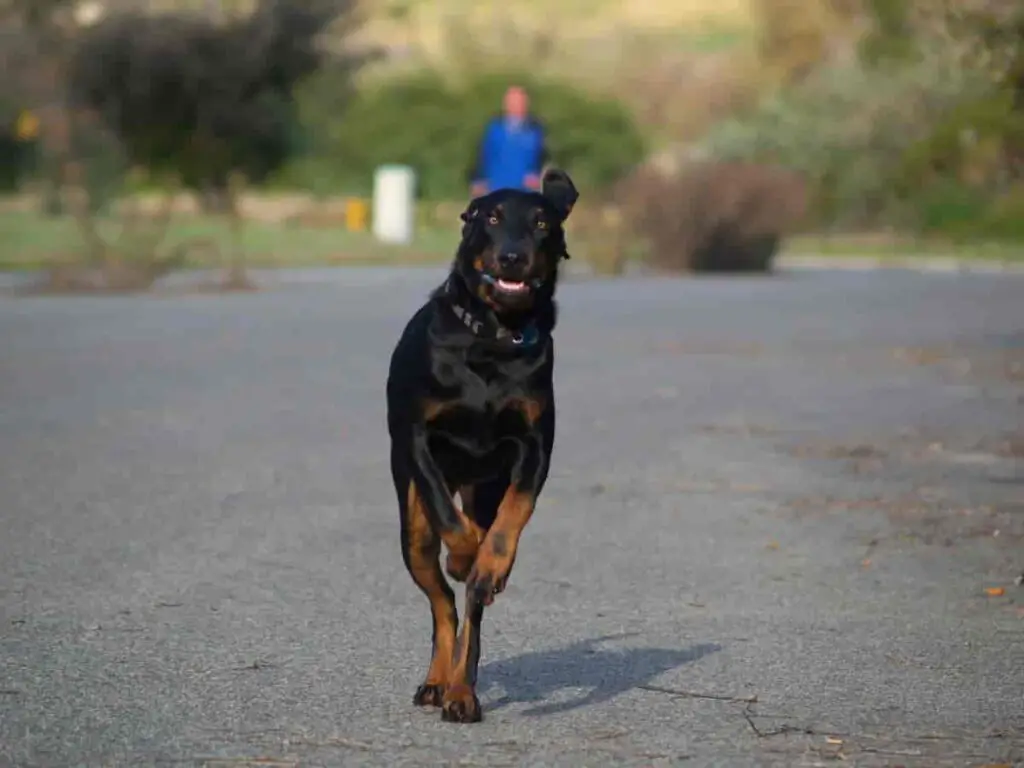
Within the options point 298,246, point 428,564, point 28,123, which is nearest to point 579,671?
point 428,564

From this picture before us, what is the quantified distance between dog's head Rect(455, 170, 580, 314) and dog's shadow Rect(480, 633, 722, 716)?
1.03m

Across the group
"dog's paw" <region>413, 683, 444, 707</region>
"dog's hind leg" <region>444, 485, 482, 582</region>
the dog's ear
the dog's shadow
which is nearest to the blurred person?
the dog's shadow

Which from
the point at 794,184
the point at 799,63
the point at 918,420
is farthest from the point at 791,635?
the point at 799,63

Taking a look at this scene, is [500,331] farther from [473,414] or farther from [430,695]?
[430,695]

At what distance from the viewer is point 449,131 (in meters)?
52.7

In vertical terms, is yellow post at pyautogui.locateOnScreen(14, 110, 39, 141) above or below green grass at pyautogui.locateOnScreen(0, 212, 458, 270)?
above

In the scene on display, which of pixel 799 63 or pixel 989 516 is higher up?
pixel 799 63

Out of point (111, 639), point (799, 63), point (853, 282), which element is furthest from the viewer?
point (799, 63)

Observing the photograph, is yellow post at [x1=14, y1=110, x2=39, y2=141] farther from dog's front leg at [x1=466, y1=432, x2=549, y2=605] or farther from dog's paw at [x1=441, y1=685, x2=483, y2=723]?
dog's paw at [x1=441, y1=685, x2=483, y2=723]

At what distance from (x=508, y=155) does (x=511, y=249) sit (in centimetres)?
1396

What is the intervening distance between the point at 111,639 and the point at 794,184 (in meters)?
26.5

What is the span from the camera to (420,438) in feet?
18.9

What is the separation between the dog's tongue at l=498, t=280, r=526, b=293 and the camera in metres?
5.75

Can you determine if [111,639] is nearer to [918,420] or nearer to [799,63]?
[918,420]
